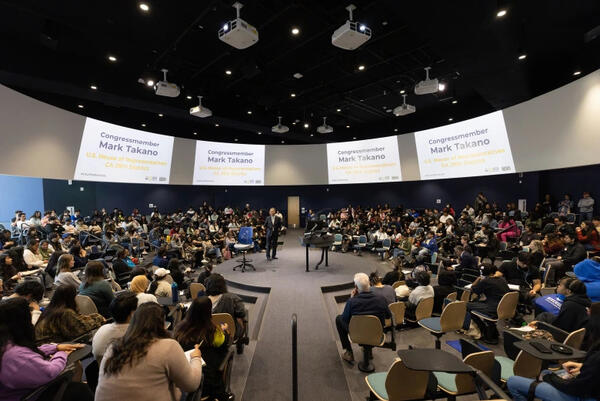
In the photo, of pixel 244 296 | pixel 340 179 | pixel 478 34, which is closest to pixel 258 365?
pixel 244 296

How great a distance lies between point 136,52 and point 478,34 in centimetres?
733

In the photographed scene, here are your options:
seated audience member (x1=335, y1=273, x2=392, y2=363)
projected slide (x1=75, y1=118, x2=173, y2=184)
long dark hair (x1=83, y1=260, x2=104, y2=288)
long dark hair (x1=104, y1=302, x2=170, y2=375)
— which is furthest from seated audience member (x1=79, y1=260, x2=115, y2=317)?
projected slide (x1=75, y1=118, x2=173, y2=184)

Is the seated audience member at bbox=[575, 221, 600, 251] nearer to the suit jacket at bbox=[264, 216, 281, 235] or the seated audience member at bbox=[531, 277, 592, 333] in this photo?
the seated audience member at bbox=[531, 277, 592, 333]

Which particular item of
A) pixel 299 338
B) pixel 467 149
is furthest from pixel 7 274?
pixel 467 149

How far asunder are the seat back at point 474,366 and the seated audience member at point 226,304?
2204 millimetres

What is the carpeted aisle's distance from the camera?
282 cm

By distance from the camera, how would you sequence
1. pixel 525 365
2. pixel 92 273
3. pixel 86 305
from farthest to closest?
pixel 92 273
pixel 86 305
pixel 525 365

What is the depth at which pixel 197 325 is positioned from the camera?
6.73ft

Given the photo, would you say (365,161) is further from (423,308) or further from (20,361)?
(20,361)

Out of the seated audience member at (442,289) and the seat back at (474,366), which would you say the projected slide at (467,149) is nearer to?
the seated audience member at (442,289)

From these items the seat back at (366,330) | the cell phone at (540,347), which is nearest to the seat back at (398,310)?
the seat back at (366,330)

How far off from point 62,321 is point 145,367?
1718 mm

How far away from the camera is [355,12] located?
5.43 metres

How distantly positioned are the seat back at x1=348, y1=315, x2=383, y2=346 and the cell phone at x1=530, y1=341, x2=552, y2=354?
132cm
